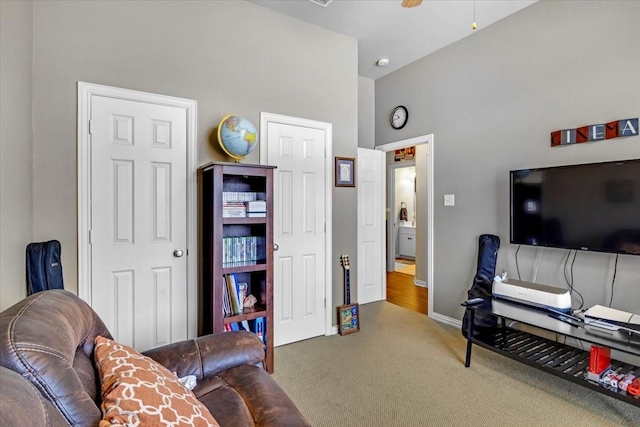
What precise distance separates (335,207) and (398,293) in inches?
89.4

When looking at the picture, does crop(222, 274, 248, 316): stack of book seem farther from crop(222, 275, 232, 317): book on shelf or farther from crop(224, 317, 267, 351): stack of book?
crop(224, 317, 267, 351): stack of book

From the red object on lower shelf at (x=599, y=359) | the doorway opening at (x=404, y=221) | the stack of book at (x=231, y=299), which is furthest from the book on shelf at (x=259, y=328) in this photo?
the doorway opening at (x=404, y=221)

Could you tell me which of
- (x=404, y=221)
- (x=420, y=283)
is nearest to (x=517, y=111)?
(x=420, y=283)

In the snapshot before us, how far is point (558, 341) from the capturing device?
9.18 feet

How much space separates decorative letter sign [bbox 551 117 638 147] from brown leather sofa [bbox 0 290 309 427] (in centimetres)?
289

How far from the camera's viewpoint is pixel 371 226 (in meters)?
4.60

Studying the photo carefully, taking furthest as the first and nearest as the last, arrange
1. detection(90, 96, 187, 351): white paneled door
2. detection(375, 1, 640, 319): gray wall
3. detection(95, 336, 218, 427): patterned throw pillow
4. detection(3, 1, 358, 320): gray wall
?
detection(375, 1, 640, 319): gray wall, detection(90, 96, 187, 351): white paneled door, detection(3, 1, 358, 320): gray wall, detection(95, 336, 218, 427): patterned throw pillow

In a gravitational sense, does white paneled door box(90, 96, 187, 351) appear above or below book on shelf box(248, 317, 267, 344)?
above

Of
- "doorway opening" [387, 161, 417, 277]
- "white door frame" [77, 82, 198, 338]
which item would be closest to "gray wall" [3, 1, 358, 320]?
"white door frame" [77, 82, 198, 338]

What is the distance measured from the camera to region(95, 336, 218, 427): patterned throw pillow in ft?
2.99

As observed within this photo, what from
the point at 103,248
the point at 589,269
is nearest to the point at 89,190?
the point at 103,248

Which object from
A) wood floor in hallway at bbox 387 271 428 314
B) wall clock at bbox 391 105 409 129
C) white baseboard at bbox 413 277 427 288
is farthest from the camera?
white baseboard at bbox 413 277 427 288

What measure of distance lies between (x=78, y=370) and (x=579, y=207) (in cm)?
318

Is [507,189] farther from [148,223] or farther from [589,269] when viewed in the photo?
[148,223]
